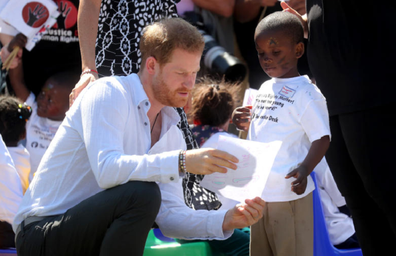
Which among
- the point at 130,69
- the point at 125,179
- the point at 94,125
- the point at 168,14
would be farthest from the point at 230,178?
the point at 168,14

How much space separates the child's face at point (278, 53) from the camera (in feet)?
8.52

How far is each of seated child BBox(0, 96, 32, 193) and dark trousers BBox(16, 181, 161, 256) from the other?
1.81 meters

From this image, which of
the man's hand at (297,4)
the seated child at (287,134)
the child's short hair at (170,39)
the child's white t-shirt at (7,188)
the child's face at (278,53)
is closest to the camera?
the child's short hair at (170,39)

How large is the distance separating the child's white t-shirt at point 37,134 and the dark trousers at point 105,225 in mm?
2827

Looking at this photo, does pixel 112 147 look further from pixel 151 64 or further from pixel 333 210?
pixel 333 210

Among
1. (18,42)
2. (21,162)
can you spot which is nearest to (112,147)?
(21,162)

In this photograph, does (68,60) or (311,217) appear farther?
(68,60)

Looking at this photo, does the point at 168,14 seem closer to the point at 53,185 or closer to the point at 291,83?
the point at 291,83

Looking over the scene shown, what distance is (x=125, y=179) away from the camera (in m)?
1.83

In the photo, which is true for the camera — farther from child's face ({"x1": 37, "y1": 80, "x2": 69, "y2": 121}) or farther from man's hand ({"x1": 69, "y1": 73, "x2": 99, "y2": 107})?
man's hand ({"x1": 69, "y1": 73, "x2": 99, "y2": 107})

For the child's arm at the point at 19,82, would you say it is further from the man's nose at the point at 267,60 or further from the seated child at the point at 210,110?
the man's nose at the point at 267,60

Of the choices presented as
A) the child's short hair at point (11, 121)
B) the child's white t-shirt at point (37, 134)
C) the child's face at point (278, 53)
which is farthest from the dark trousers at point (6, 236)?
the child's face at point (278, 53)

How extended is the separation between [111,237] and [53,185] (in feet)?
Result: 1.23

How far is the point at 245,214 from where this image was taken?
1959 mm
